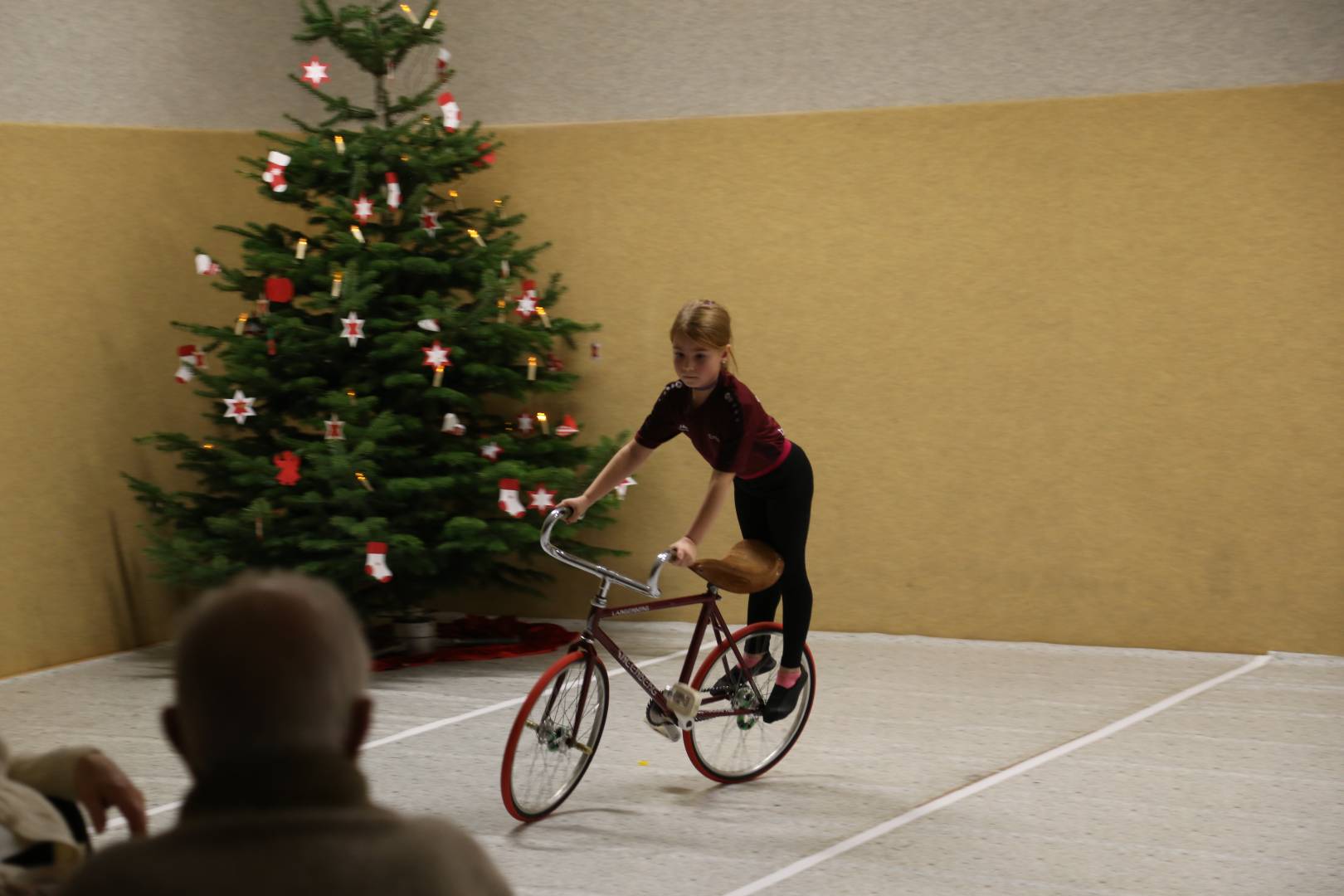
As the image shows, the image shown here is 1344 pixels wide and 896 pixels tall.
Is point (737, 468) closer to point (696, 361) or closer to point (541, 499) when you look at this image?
point (696, 361)

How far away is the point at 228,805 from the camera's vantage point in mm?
1100

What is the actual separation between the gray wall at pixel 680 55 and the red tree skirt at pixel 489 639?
2.30 meters

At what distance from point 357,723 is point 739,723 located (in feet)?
9.70

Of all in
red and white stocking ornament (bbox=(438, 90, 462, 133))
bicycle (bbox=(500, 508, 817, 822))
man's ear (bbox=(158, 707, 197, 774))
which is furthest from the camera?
red and white stocking ornament (bbox=(438, 90, 462, 133))

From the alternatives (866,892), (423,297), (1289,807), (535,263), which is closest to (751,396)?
(866,892)

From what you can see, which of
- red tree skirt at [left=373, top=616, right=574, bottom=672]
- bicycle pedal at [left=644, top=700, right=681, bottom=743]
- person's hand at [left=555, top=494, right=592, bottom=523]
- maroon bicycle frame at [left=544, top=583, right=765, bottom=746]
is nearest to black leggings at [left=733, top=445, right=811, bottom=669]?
maroon bicycle frame at [left=544, top=583, right=765, bottom=746]

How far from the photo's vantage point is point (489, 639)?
19.8ft

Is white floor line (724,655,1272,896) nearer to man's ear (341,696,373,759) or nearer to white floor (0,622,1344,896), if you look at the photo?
white floor (0,622,1344,896)

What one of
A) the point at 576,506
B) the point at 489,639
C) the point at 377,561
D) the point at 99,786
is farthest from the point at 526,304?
the point at 99,786

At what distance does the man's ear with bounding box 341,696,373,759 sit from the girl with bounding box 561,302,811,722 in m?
2.29

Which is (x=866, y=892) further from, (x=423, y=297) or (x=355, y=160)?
(x=355, y=160)

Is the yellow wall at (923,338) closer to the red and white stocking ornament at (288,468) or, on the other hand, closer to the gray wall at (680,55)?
the gray wall at (680,55)

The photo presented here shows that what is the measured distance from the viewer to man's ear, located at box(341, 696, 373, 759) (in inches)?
45.9

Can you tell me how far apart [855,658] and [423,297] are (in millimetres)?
2290
